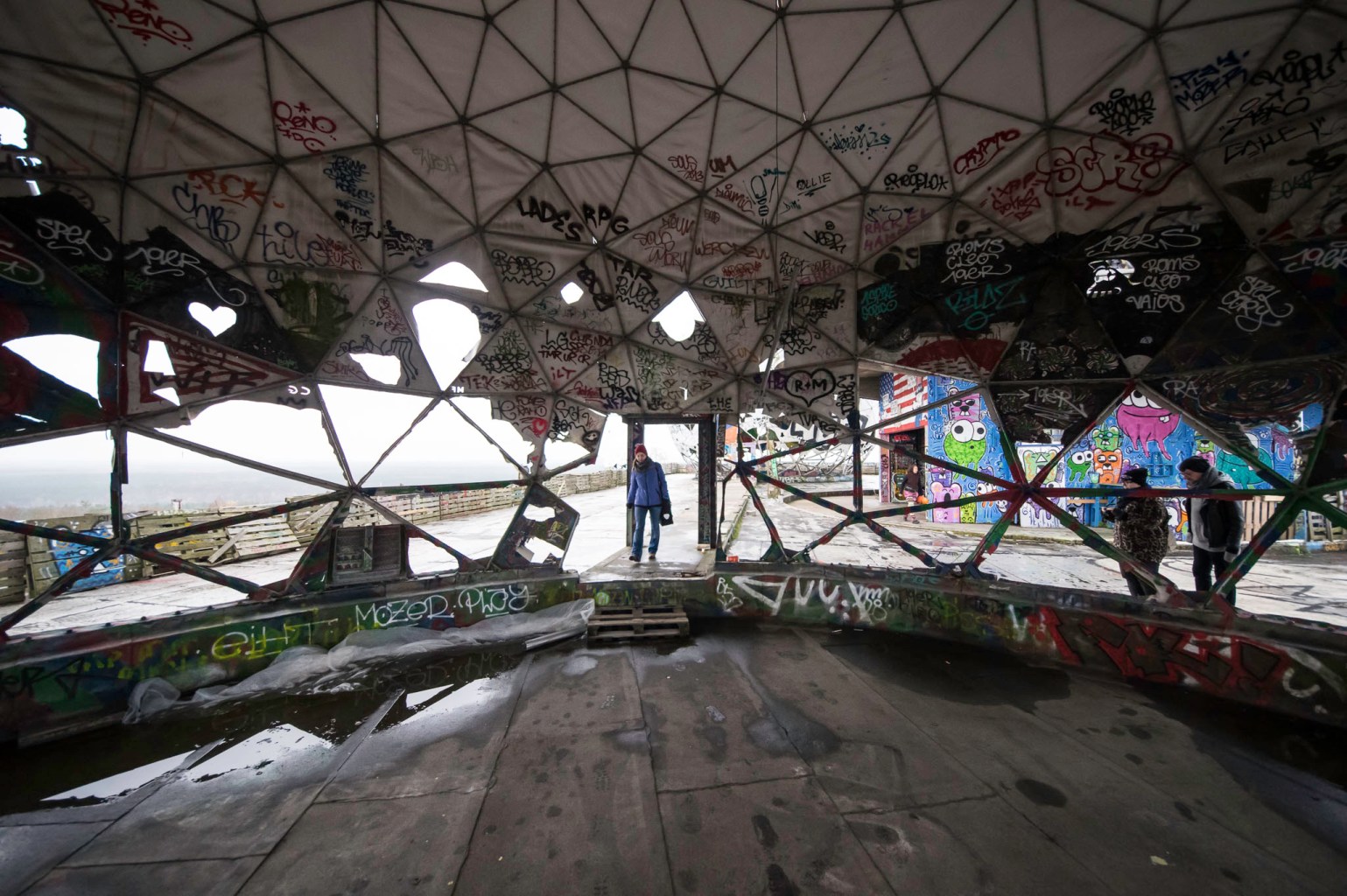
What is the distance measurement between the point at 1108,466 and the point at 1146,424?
4.51 ft

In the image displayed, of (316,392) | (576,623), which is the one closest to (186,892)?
(576,623)

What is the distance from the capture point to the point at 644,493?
7598mm

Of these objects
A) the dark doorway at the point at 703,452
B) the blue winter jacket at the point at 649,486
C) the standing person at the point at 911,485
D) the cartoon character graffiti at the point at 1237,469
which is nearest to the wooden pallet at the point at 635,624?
the blue winter jacket at the point at 649,486

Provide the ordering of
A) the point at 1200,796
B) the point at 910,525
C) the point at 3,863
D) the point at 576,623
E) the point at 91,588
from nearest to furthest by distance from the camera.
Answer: the point at 3,863 → the point at 1200,796 → the point at 576,623 → the point at 91,588 → the point at 910,525

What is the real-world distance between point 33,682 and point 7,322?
313 cm

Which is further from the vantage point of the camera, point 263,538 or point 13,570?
point 263,538

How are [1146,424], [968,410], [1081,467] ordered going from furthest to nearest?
[968,410] → [1081,467] → [1146,424]

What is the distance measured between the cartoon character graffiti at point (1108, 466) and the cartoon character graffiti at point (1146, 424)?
1.54 ft

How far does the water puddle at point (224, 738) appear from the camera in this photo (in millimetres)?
3176

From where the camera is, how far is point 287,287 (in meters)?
5.17

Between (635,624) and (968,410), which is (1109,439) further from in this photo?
(635,624)

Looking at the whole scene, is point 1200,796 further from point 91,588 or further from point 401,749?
point 91,588

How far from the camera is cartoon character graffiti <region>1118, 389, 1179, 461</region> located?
469 inches

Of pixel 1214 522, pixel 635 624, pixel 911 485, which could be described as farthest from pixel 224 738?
pixel 911 485
